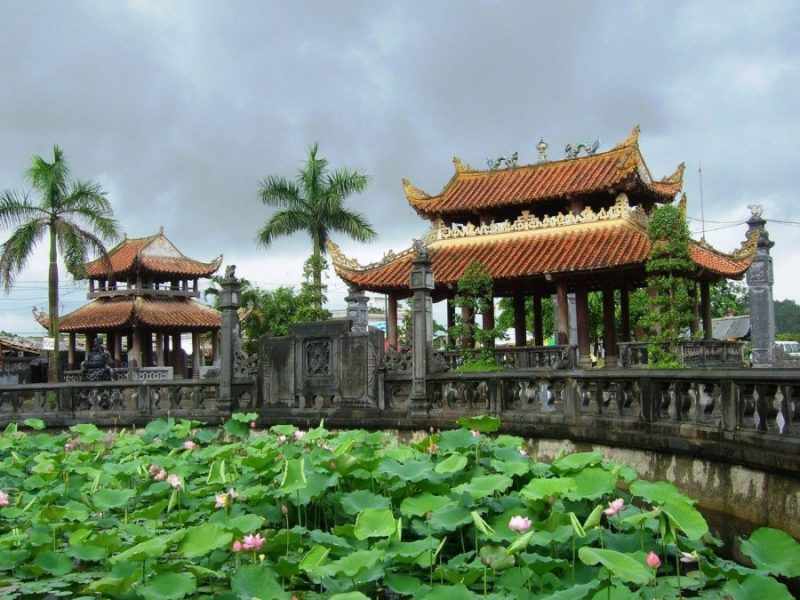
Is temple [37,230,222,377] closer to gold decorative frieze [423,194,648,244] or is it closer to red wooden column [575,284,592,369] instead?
gold decorative frieze [423,194,648,244]

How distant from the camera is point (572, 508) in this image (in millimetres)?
6215

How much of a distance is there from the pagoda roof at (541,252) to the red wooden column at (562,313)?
0.86m

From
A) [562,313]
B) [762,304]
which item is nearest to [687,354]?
[762,304]

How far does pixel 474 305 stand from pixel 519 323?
4259mm

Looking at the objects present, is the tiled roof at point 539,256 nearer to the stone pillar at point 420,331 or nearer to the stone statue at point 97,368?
the stone statue at point 97,368

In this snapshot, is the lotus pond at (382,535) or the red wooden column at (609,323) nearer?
the lotus pond at (382,535)

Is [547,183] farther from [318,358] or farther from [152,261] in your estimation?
[152,261]

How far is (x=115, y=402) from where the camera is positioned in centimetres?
1750

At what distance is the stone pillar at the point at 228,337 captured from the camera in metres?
16.9

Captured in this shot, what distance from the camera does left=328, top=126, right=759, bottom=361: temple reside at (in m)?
24.1

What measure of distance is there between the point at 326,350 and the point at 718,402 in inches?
346

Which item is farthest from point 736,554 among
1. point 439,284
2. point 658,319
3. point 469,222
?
point 469,222

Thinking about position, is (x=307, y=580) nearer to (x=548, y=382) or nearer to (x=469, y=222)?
(x=548, y=382)

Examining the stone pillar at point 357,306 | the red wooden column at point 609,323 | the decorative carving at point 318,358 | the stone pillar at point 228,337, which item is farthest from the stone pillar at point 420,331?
the stone pillar at point 357,306
